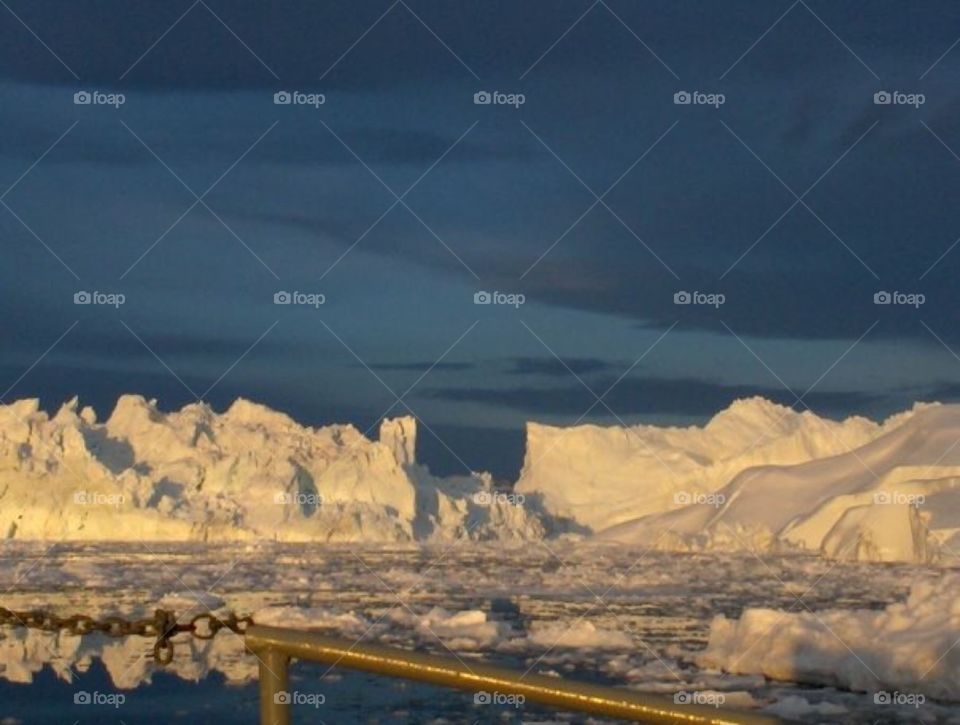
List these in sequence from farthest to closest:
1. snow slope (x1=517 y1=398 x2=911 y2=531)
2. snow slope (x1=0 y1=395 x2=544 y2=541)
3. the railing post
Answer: snow slope (x1=517 y1=398 x2=911 y2=531)
snow slope (x1=0 y1=395 x2=544 y2=541)
the railing post

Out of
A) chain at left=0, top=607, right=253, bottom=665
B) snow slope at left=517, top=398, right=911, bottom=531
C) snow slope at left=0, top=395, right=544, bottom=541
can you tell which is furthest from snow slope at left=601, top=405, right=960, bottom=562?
chain at left=0, top=607, right=253, bottom=665

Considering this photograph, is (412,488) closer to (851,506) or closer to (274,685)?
(851,506)

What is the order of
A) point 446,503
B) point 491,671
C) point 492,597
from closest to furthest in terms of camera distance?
point 491,671 < point 492,597 < point 446,503

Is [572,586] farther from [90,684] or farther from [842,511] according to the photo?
[842,511]

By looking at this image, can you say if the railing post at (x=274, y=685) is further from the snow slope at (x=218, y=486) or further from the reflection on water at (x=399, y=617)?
the snow slope at (x=218, y=486)

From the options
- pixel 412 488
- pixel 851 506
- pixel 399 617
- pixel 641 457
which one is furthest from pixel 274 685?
pixel 641 457

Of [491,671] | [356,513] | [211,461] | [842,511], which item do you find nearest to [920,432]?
[842,511]

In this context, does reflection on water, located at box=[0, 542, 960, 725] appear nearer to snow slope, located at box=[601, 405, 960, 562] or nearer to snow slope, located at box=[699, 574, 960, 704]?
snow slope, located at box=[699, 574, 960, 704]
